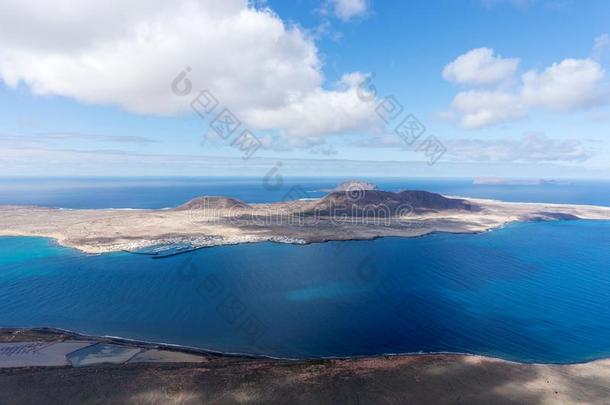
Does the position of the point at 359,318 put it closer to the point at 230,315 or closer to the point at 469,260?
the point at 230,315

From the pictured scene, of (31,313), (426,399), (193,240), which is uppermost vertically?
(193,240)

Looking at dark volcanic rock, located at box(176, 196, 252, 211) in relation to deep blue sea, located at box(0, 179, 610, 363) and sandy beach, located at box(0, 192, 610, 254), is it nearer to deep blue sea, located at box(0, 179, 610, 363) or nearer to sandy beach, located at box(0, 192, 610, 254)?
sandy beach, located at box(0, 192, 610, 254)

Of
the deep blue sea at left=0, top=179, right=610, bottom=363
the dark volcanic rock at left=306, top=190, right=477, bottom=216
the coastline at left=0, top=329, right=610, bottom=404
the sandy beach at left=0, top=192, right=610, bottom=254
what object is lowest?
the coastline at left=0, top=329, right=610, bottom=404

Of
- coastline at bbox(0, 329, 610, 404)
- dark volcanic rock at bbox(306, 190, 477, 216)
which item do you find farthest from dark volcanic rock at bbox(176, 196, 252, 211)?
coastline at bbox(0, 329, 610, 404)

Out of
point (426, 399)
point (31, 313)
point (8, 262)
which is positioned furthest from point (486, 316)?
point (8, 262)

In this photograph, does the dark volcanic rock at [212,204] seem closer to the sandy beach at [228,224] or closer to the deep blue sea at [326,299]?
the sandy beach at [228,224]

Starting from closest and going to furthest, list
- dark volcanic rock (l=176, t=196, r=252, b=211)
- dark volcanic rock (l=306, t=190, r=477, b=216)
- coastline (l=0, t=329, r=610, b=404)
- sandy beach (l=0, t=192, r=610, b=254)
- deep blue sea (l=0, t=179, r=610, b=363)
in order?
Result: coastline (l=0, t=329, r=610, b=404), deep blue sea (l=0, t=179, r=610, b=363), sandy beach (l=0, t=192, r=610, b=254), dark volcanic rock (l=306, t=190, r=477, b=216), dark volcanic rock (l=176, t=196, r=252, b=211)

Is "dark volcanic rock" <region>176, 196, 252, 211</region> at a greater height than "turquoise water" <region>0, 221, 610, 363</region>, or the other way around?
"dark volcanic rock" <region>176, 196, 252, 211</region>
